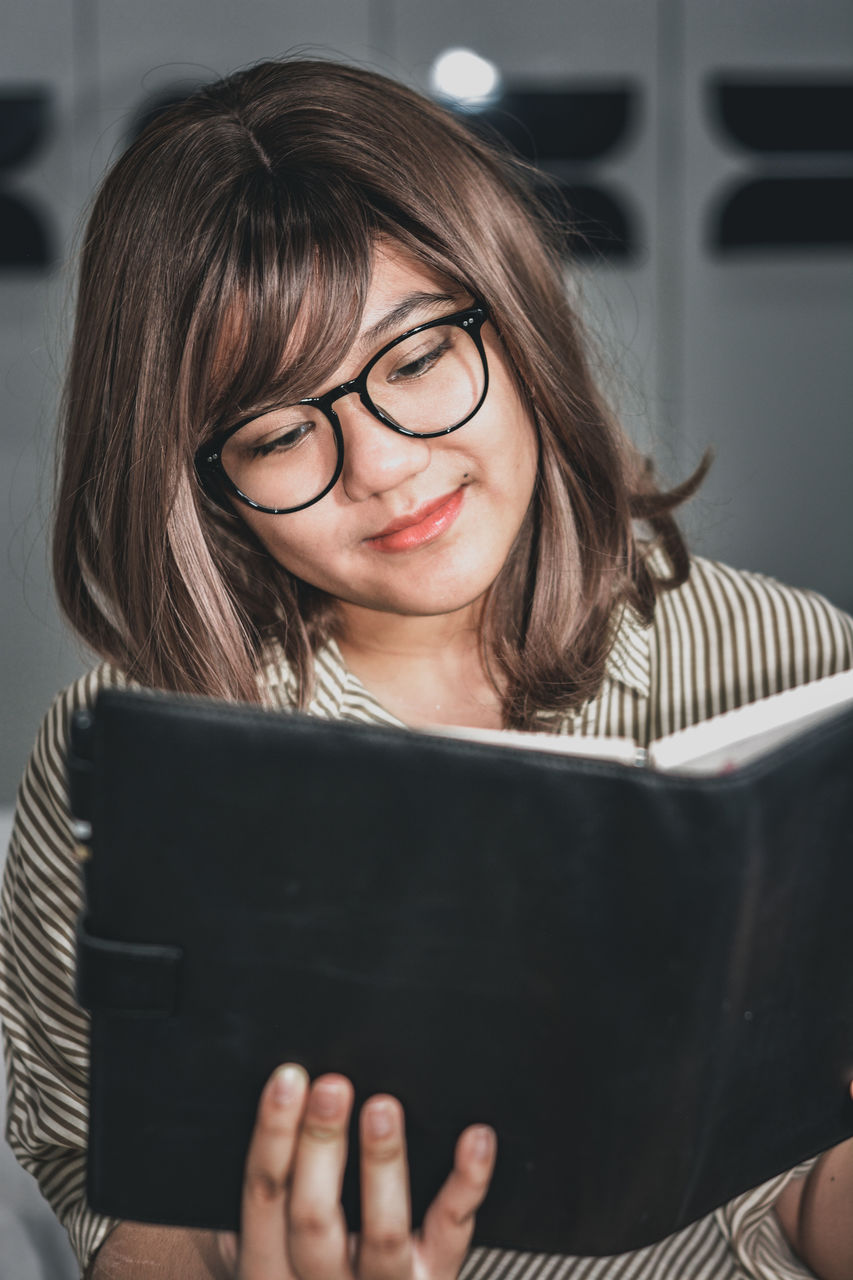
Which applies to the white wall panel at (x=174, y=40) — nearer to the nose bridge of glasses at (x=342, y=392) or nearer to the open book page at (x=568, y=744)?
the nose bridge of glasses at (x=342, y=392)

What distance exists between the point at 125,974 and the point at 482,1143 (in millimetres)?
208

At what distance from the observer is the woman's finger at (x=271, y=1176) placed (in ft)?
2.02

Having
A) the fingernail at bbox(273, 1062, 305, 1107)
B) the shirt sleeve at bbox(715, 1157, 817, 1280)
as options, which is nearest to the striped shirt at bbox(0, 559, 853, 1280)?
the shirt sleeve at bbox(715, 1157, 817, 1280)

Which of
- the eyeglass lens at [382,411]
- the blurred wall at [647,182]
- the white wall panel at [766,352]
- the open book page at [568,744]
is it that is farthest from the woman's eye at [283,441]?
the white wall panel at [766,352]

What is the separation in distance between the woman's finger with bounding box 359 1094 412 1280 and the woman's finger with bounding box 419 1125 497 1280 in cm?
1

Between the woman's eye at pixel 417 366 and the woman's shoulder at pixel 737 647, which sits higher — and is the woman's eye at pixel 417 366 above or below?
above

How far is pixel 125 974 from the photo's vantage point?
0.59 metres

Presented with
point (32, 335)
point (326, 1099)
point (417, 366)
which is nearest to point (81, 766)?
point (326, 1099)

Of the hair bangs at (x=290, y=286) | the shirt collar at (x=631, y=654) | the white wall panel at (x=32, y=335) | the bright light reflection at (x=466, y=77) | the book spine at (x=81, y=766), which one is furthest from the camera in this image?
the bright light reflection at (x=466, y=77)

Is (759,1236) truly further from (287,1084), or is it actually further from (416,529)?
(416,529)

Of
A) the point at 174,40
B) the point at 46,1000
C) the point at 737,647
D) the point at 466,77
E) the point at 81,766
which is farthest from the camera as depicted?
the point at 466,77

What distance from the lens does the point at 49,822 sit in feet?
3.23

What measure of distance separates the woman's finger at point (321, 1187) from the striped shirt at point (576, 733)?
0.26 m

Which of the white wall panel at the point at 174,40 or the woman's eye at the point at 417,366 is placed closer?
the woman's eye at the point at 417,366
